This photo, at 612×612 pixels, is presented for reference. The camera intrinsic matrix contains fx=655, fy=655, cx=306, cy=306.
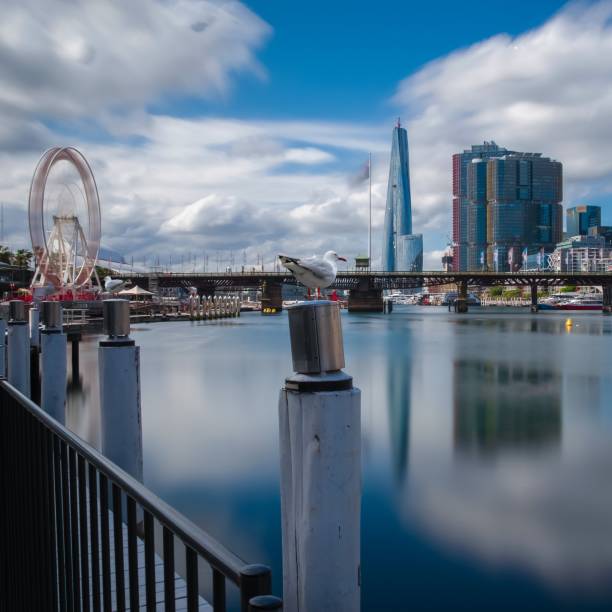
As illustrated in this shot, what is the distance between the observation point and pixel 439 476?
11.4m

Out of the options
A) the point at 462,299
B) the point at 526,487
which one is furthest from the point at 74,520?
the point at 462,299

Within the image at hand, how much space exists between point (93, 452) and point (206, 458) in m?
10.2

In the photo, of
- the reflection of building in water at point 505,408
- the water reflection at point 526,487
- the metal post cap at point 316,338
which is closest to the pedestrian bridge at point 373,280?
the reflection of building in water at point 505,408

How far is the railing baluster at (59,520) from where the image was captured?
119 inches

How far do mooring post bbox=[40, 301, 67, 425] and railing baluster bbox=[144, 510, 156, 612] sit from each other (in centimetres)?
718

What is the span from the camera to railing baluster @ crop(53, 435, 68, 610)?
3.01 meters

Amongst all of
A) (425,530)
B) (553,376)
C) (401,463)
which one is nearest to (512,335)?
(553,376)

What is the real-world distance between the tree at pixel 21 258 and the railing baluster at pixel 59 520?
101108mm

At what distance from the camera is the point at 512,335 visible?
5331 cm

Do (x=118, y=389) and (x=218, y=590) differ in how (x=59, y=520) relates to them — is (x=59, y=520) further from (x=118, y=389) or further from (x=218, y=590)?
(x=118, y=389)

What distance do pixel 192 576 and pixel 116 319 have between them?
423cm

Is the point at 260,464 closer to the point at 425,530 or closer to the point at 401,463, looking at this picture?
the point at 401,463

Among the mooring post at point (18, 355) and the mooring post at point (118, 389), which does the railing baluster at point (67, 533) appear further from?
the mooring post at point (18, 355)

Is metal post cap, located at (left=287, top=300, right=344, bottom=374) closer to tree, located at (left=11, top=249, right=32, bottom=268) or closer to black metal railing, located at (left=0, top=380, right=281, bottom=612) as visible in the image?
black metal railing, located at (left=0, top=380, right=281, bottom=612)
